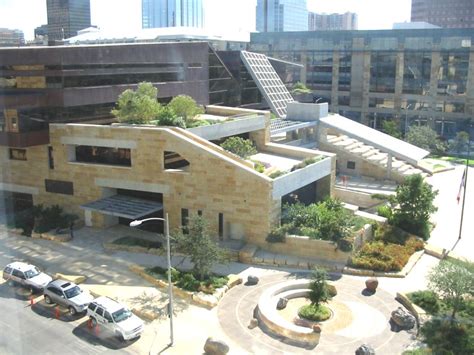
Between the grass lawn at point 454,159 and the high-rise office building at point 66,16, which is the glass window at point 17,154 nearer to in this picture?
the high-rise office building at point 66,16

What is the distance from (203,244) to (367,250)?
11385mm

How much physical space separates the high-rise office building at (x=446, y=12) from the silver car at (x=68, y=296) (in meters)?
145

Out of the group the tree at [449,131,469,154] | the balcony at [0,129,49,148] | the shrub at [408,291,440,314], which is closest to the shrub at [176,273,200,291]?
the shrub at [408,291,440,314]

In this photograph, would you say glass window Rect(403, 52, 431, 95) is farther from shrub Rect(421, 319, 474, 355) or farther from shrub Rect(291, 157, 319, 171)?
shrub Rect(421, 319, 474, 355)

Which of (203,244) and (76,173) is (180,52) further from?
(203,244)

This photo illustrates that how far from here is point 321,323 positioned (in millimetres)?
27859

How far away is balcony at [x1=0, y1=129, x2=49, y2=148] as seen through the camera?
41.2 m

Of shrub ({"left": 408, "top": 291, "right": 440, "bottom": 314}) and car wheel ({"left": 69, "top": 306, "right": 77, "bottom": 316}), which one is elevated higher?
shrub ({"left": 408, "top": 291, "right": 440, "bottom": 314})

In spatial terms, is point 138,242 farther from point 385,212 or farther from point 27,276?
point 385,212

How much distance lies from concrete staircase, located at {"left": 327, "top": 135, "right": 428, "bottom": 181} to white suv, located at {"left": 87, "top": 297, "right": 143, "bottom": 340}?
36056mm

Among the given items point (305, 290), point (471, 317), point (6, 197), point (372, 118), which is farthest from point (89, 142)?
point (372, 118)

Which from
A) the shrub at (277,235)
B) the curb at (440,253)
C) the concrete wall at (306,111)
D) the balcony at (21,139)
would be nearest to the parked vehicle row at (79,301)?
the balcony at (21,139)

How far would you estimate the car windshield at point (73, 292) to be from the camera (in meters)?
29.1

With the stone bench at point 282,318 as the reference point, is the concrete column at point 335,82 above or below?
above
